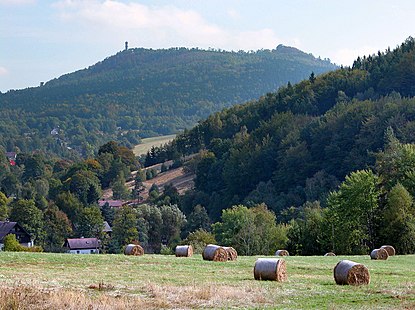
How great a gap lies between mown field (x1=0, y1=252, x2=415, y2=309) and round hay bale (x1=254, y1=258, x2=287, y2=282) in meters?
0.36

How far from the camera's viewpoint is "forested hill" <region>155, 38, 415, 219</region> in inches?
4739

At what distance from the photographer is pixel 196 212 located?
4592 inches

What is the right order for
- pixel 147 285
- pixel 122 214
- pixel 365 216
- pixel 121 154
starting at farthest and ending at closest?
pixel 121 154, pixel 122 214, pixel 365 216, pixel 147 285

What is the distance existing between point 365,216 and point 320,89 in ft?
342

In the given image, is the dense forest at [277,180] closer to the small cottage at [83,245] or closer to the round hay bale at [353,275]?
the small cottage at [83,245]

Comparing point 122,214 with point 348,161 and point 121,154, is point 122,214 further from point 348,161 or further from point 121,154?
point 121,154

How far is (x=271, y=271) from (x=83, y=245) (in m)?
83.8

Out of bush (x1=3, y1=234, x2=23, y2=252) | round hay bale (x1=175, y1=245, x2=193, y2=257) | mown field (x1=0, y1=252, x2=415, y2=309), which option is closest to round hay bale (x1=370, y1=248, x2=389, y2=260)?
mown field (x1=0, y1=252, x2=415, y2=309)

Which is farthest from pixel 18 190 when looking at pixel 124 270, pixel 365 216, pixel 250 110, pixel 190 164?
pixel 124 270

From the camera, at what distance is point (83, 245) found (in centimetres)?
10550

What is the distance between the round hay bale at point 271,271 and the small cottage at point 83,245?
80.0 metres

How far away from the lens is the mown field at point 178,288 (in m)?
18.6

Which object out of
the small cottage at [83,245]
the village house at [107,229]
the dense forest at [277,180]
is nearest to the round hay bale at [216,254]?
the dense forest at [277,180]

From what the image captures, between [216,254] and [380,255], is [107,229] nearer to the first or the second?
[380,255]
